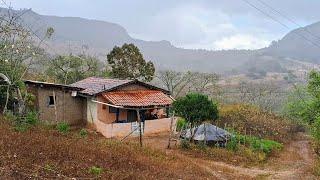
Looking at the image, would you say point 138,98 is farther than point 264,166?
Yes

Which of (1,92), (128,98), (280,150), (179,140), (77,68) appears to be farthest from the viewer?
(77,68)

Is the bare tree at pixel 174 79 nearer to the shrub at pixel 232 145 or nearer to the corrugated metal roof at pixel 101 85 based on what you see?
the corrugated metal roof at pixel 101 85

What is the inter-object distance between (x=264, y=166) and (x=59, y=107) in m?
14.5

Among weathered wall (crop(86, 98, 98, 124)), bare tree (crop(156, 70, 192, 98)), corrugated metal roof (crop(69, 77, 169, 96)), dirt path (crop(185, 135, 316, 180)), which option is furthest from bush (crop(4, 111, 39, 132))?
bare tree (crop(156, 70, 192, 98))

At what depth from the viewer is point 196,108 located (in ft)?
86.3

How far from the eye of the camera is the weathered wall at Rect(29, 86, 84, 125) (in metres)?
29.6

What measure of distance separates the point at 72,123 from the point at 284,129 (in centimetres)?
2224

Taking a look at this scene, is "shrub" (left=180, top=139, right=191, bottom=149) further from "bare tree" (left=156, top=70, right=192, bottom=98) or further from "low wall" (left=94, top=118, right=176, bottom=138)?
"bare tree" (left=156, top=70, right=192, bottom=98)

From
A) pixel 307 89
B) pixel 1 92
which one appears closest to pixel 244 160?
pixel 307 89

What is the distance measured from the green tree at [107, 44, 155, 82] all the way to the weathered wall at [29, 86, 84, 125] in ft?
35.3

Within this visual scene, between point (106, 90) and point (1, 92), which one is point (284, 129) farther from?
point (1, 92)

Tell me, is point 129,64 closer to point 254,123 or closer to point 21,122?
point 254,123

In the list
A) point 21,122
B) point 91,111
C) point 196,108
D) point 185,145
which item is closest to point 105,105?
point 91,111

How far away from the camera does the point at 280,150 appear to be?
33938 mm
